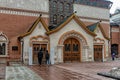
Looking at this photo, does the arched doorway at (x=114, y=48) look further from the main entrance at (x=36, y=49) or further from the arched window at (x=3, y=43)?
the arched window at (x=3, y=43)

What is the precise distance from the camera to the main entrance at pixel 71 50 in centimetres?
2648

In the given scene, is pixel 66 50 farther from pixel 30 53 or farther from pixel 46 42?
pixel 30 53

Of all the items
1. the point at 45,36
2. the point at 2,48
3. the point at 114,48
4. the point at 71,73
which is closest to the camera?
the point at 71,73

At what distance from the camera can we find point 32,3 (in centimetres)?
2847

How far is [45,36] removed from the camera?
989 inches

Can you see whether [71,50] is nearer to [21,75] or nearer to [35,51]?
[35,51]

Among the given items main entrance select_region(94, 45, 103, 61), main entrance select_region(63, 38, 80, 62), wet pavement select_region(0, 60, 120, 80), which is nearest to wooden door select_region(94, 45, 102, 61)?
main entrance select_region(94, 45, 103, 61)

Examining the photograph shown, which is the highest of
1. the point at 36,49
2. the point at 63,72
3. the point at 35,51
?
the point at 36,49

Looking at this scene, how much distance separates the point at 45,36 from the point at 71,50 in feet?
12.8

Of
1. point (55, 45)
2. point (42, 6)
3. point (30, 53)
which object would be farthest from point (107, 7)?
point (30, 53)

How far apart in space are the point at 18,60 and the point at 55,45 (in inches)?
186

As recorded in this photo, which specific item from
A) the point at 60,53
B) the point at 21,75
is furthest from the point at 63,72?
the point at 60,53

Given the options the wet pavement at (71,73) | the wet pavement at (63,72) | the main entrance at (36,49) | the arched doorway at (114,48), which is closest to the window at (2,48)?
the main entrance at (36,49)

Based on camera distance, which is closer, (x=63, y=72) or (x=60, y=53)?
(x=63, y=72)
